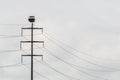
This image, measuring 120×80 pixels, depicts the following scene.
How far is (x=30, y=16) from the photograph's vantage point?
7912 centimetres

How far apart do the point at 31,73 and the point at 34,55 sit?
3337 mm

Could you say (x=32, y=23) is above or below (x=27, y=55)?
above

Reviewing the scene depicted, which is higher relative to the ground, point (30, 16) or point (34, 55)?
point (30, 16)

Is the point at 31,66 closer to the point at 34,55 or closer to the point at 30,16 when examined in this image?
the point at 34,55

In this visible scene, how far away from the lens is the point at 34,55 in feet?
267

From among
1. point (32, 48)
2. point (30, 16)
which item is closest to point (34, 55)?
point (32, 48)

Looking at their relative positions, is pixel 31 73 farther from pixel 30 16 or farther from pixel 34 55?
pixel 30 16

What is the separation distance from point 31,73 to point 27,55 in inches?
135

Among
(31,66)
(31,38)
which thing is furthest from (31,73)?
(31,38)

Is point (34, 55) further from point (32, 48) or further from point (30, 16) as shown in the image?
point (30, 16)

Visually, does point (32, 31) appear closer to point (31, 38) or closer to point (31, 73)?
point (31, 38)

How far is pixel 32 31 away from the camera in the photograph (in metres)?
81.3

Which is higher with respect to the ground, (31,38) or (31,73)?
(31,38)

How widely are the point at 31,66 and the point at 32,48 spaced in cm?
342
